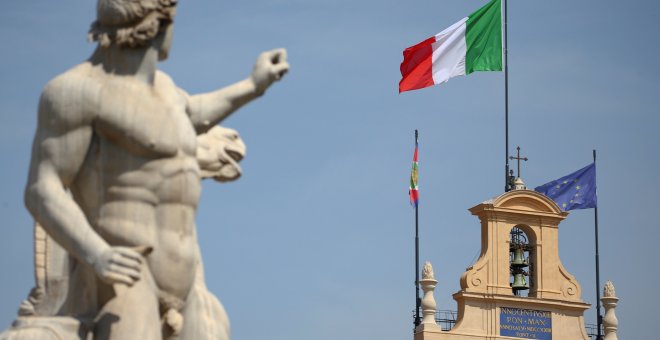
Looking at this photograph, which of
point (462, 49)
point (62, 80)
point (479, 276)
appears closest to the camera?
point (62, 80)

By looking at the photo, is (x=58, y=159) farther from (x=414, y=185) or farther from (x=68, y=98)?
(x=414, y=185)

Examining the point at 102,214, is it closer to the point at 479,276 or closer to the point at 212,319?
the point at 212,319

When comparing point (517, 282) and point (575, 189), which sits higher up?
point (575, 189)

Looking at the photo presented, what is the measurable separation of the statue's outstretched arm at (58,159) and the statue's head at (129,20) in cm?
26

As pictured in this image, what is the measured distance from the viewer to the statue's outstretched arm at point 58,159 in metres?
6.88

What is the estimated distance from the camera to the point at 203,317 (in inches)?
287

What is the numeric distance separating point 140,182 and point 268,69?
0.80 metres

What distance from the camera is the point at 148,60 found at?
7117 millimetres

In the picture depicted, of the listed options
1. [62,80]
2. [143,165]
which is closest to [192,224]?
[143,165]

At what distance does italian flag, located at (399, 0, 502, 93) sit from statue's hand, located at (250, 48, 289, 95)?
32268 mm

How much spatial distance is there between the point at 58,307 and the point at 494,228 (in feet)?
126

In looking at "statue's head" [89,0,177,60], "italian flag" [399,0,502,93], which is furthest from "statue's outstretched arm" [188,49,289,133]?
"italian flag" [399,0,502,93]

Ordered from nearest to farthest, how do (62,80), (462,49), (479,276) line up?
(62,80) < (462,49) < (479,276)

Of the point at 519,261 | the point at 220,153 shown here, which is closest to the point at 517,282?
the point at 519,261
